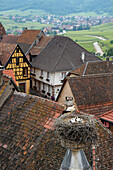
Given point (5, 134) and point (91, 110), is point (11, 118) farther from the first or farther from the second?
point (91, 110)

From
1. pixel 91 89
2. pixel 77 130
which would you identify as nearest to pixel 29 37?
pixel 91 89

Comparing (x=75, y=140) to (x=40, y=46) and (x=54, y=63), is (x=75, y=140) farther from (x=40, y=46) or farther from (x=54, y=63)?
(x=40, y=46)

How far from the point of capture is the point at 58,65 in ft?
165

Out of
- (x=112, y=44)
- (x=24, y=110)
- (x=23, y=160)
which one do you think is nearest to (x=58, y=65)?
(x=24, y=110)

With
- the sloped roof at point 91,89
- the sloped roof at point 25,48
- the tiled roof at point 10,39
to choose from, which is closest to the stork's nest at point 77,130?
the sloped roof at point 91,89

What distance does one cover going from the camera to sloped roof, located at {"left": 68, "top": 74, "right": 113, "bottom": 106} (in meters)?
25.8

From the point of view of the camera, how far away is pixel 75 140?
7.92 meters

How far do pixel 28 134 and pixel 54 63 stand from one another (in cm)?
3663

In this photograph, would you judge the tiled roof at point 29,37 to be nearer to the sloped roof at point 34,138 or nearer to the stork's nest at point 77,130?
the sloped roof at point 34,138

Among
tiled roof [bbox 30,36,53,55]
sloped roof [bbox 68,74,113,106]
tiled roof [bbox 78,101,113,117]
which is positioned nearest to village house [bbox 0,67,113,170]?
tiled roof [bbox 78,101,113,117]

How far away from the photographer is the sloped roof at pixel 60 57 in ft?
166

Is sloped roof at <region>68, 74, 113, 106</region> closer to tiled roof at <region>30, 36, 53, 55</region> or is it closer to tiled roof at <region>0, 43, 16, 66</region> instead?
tiled roof at <region>0, 43, 16, 66</region>

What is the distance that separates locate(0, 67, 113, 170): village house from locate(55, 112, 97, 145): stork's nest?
3573 mm

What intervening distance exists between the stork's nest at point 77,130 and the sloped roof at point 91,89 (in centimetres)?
1621
